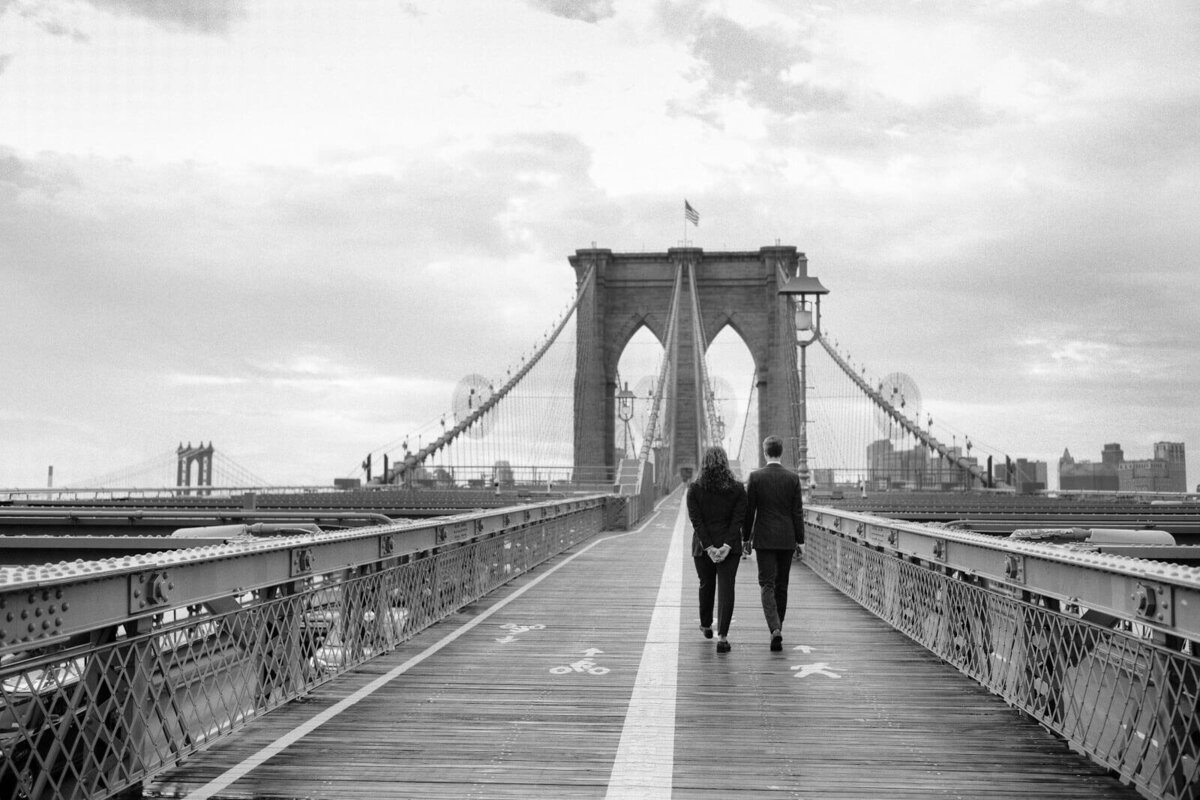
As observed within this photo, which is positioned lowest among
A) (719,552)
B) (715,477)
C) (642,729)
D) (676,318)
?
(642,729)

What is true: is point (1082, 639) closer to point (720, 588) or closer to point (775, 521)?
point (720, 588)

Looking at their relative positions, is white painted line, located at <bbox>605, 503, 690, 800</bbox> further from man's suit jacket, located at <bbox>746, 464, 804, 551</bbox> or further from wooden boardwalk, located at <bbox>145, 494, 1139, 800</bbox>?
man's suit jacket, located at <bbox>746, 464, 804, 551</bbox>

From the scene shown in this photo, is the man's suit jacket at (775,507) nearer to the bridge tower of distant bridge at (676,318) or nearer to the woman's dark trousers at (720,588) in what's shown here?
the woman's dark trousers at (720,588)

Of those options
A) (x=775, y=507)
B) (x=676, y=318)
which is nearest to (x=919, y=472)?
(x=676, y=318)

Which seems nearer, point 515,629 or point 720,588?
point 720,588

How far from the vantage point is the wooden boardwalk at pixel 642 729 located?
5.56 meters

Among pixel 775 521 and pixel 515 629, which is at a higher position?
pixel 775 521

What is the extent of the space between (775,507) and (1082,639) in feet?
14.9

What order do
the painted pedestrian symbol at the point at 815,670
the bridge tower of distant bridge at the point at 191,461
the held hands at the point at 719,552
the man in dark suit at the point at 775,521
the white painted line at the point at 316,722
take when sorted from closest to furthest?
the white painted line at the point at 316,722 → the painted pedestrian symbol at the point at 815,670 → the held hands at the point at 719,552 → the man in dark suit at the point at 775,521 → the bridge tower of distant bridge at the point at 191,461

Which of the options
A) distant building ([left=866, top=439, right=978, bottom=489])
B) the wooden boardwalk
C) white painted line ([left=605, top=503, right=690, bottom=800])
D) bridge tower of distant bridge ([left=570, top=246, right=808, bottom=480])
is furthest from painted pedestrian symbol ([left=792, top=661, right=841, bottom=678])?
bridge tower of distant bridge ([left=570, top=246, right=808, bottom=480])

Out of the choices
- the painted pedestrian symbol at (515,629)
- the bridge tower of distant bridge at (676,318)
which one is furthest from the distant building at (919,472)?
the painted pedestrian symbol at (515,629)

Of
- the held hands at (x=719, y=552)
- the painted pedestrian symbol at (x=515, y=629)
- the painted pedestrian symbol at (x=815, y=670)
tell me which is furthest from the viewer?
the painted pedestrian symbol at (x=515, y=629)

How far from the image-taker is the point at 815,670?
→ 29.1 feet

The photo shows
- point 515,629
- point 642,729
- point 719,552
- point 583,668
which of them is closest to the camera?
point 642,729
